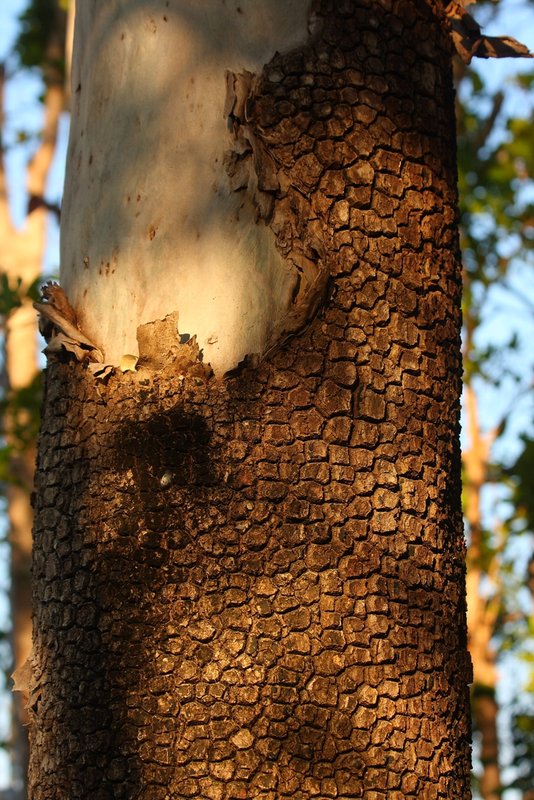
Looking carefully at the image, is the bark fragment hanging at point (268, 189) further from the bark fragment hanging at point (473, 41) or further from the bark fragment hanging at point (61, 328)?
the bark fragment hanging at point (473, 41)

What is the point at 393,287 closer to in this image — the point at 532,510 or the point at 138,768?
the point at 138,768

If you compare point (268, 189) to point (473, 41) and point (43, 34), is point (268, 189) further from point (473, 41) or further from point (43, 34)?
point (43, 34)

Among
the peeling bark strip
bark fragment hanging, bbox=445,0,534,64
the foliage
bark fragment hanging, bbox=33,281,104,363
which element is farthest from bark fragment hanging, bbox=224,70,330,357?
the foliage

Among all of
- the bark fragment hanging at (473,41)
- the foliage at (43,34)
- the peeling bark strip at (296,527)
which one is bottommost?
the peeling bark strip at (296,527)

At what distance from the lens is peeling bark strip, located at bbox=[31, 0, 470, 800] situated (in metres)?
1.23

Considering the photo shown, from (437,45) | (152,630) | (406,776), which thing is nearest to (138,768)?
(152,630)

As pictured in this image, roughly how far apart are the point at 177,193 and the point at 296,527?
0.52 meters

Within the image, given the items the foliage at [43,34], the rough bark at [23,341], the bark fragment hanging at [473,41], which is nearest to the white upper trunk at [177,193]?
the bark fragment hanging at [473,41]

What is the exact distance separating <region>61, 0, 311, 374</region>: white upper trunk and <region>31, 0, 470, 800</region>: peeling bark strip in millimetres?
52

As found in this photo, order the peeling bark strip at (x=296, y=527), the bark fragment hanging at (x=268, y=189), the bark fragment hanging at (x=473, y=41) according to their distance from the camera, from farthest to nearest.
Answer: the bark fragment hanging at (x=473, y=41) < the bark fragment hanging at (x=268, y=189) < the peeling bark strip at (x=296, y=527)

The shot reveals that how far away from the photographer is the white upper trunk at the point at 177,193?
1.36 meters

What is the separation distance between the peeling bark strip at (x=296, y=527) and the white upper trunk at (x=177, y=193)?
0.17 ft

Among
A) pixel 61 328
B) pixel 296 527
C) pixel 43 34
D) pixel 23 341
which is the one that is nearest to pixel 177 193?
pixel 61 328

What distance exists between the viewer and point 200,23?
4.75 ft
